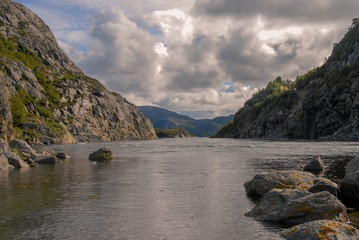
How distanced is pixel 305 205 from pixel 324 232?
14.7 feet

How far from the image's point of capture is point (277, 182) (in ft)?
92.3

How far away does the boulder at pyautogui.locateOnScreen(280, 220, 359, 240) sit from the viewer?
16.0 metres

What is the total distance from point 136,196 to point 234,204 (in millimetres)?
7215

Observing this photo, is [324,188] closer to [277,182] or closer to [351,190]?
[351,190]

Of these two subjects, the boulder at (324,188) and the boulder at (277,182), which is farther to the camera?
the boulder at (277,182)

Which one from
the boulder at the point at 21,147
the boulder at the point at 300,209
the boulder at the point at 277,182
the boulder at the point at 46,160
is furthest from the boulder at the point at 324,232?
the boulder at the point at 21,147

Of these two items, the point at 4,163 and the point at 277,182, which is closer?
the point at 277,182

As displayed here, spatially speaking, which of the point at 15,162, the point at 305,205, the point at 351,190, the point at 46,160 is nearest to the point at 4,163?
the point at 15,162

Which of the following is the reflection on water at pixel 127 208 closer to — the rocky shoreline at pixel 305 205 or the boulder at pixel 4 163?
the rocky shoreline at pixel 305 205

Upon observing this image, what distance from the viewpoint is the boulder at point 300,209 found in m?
20.2

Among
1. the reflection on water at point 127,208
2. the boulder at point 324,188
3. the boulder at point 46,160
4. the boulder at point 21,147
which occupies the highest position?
the boulder at point 21,147

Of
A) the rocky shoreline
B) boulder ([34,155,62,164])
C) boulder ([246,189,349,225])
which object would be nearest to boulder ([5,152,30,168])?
boulder ([34,155,62,164])

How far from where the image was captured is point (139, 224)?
2003 cm

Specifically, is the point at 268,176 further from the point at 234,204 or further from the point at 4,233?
the point at 4,233
